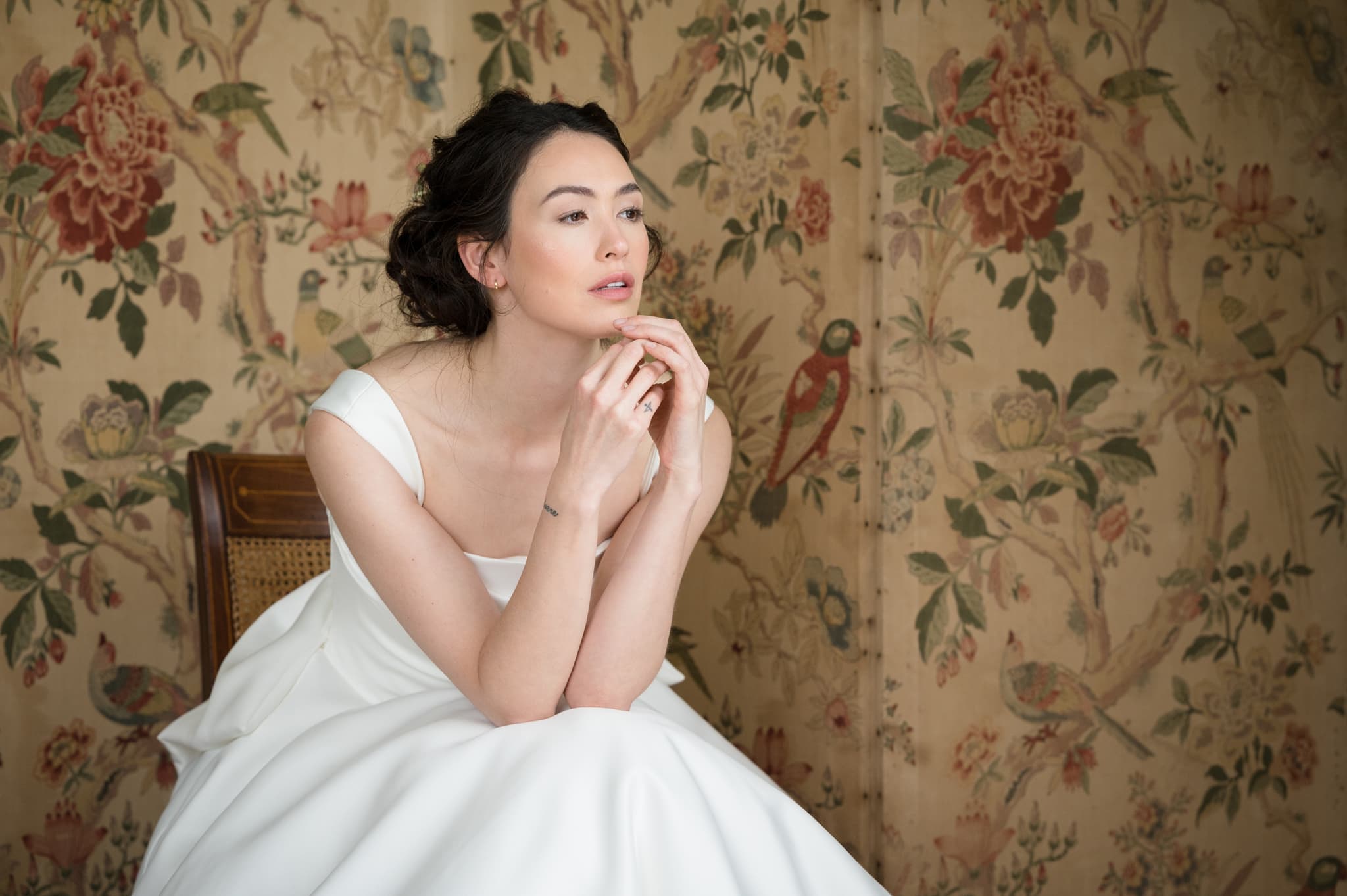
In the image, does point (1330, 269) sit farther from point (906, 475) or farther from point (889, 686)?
point (889, 686)

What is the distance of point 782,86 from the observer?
6.72ft

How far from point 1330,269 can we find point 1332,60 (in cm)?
36

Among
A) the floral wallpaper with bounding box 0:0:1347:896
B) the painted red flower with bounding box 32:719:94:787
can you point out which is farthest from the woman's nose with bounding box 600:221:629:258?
the painted red flower with bounding box 32:719:94:787

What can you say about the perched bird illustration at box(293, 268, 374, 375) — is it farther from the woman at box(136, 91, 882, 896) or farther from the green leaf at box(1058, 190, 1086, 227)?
the green leaf at box(1058, 190, 1086, 227)

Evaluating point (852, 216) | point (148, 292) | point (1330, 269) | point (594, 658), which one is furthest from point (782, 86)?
point (148, 292)

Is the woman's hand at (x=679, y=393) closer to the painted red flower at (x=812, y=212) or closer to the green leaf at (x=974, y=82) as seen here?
the painted red flower at (x=812, y=212)

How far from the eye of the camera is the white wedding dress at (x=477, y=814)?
1.10 m

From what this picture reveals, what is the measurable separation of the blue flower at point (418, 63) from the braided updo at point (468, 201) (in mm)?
811

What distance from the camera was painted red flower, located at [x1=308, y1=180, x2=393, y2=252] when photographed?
239 cm

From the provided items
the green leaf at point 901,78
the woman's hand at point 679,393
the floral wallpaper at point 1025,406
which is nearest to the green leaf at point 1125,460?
the floral wallpaper at point 1025,406

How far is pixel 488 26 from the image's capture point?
2389mm

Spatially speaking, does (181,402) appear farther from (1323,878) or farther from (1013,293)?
(1323,878)

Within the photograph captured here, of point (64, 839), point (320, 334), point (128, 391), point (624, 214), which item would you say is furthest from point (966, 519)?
point (64, 839)

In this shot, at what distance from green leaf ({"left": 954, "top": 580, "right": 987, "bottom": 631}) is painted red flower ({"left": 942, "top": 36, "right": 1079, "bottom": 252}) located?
580mm
